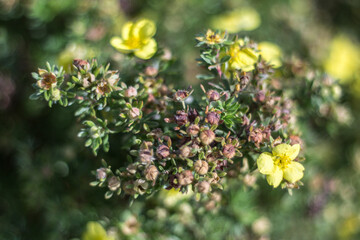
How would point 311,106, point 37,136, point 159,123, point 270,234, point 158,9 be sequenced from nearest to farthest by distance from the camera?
point 159,123, point 311,106, point 270,234, point 37,136, point 158,9

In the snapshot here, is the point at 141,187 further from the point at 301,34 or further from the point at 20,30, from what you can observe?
the point at 301,34

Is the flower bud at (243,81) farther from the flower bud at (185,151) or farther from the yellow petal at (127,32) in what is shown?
the yellow petal at (127,32)

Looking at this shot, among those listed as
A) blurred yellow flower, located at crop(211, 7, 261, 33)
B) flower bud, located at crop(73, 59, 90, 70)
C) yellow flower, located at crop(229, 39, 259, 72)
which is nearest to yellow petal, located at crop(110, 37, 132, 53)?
flower bud, located at crop(73, 59, 90, 70)

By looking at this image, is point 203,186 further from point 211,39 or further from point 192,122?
point 211,39

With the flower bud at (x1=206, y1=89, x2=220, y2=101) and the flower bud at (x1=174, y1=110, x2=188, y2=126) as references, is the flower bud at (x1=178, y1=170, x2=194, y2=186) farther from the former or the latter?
the flower bud at (x1=206, y1=89, x2=220, y2=101)

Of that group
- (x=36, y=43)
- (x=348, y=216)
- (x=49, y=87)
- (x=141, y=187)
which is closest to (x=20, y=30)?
(x=36, y=43)
